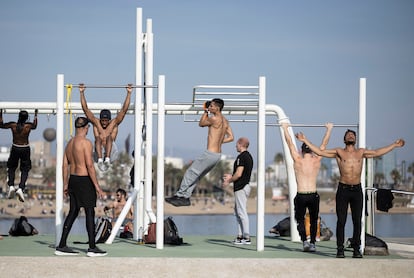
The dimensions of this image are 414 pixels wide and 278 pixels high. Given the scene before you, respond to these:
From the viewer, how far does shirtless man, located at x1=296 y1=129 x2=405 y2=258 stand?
532 inches

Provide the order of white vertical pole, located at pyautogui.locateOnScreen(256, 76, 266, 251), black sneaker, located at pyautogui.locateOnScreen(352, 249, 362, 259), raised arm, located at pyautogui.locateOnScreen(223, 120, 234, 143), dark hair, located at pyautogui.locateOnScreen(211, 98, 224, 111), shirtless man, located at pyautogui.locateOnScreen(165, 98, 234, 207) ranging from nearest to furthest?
black sneaker, located at pyautogui.locateOnScreen(352, 249, 362, 259)
white vertical pole, located at pyautogui.locateOnScreen(256, 76, 266, 251)
shirtless man, located at pyautogui.locateOnScreen(165, 98, 234, 207)
dark hair, located at pyautogui.locateOnScreen(211, 98, 224, 111)
raised arm, located at pyautogui.locateOnScreen(223, 120, 234, 143)

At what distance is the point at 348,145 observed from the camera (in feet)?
44.9

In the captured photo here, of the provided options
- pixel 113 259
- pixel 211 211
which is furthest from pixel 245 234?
pixel 211 211

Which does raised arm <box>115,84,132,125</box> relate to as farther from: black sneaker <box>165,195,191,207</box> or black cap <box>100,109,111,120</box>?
black sneaker <box>165,195,191,207</box>

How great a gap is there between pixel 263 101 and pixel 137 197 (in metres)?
3.56

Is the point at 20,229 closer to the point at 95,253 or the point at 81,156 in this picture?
the point at 81,156

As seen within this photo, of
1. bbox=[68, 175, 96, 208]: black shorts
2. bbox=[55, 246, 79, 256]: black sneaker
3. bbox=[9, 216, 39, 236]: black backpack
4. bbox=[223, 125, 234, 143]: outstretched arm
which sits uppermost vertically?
bbox=[223, 125, 234, 143]: outstretched arm

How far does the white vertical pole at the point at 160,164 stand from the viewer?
1376cm

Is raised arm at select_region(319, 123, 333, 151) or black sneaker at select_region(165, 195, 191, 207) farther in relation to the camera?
raised arm at select_region(319, 123, 333, 151)

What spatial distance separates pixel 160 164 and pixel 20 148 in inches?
185

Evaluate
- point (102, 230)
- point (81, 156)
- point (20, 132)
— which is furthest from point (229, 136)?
point (20, 132)

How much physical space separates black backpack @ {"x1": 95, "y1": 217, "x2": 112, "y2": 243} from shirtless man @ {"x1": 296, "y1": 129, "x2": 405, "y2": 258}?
4021 millimetres

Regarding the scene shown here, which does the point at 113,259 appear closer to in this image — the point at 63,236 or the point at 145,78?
the point at 63,236

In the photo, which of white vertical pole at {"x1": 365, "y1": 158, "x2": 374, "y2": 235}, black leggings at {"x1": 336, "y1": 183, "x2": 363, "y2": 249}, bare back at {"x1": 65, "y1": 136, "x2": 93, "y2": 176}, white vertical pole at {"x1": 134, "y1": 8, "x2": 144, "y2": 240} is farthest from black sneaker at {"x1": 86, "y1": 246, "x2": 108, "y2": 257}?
white vertical pole at {"x1": 365, "y1": 158, "x2": 374, "y2": 235}
